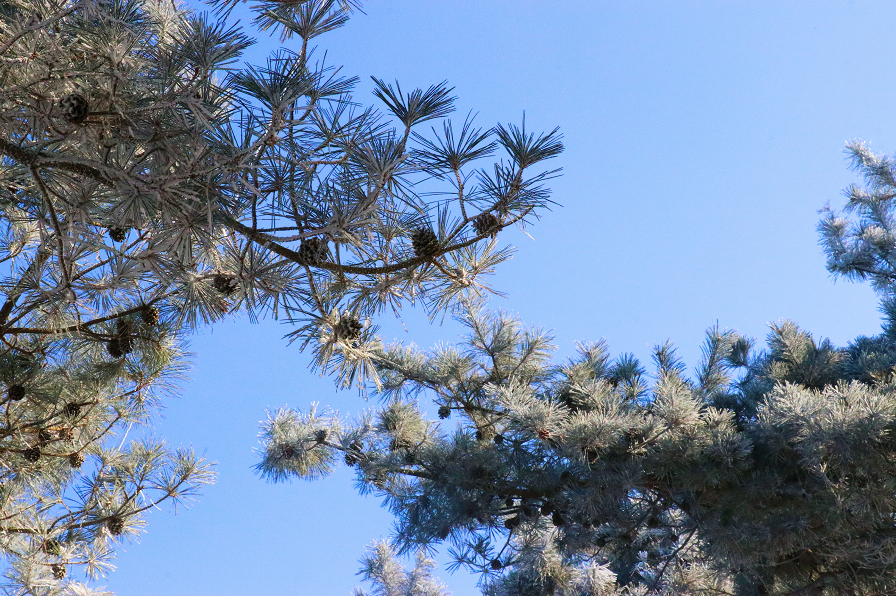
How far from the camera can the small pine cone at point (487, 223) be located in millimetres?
1675

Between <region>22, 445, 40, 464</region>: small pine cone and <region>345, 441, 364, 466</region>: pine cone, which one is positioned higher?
<region>345, 441, 364, 466</region>: pine cone

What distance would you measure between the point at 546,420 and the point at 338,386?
0.86 metres

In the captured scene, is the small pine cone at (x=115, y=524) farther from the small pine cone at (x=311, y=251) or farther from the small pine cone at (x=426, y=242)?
the small pine cone at (x=426, y=242)

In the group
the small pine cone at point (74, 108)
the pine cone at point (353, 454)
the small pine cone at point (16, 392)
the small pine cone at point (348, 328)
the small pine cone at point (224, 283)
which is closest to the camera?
the small pine cone at point (74, 108)

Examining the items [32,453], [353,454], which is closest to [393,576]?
[353,454]

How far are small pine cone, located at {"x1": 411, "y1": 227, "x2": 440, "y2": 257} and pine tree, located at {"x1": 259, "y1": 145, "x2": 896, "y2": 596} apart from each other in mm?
1089

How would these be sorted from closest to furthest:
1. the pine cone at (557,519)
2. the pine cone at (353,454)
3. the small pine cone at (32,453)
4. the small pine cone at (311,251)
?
1. the small pine cone at (311,251)
2. the small pine cone at (32,453)
3. the pine cone at (557,519)
4. the pine cone at (353,454)

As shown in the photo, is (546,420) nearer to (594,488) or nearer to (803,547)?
(594,488)

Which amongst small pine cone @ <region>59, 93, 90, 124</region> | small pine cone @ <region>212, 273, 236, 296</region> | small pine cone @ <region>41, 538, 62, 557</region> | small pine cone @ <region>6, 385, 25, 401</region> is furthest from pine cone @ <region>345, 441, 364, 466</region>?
small pine cone @ <region>59, 93, 90, 124</region>

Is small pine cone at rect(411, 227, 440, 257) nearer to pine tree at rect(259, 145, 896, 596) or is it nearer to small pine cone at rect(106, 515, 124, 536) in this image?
pine tree at rect(259, 145, 896, 596)

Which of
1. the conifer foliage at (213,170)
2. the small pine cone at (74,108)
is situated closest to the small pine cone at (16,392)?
the conifer foliage at (213,170)

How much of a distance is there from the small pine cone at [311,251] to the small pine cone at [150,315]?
0.90 meters

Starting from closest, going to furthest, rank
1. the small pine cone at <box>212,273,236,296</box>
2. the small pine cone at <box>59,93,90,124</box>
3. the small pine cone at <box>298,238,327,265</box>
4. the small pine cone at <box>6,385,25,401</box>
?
1. the small pine cone at <box>59,93,90,124</box>
2. the small pine cone at <box>298,238,327,265</box>
3. the small pine cone at <box>212,273,236,296</box>
4. the small pine cone at <box>6,385,25,401</box>

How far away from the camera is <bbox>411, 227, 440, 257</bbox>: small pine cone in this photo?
5.56 feet
